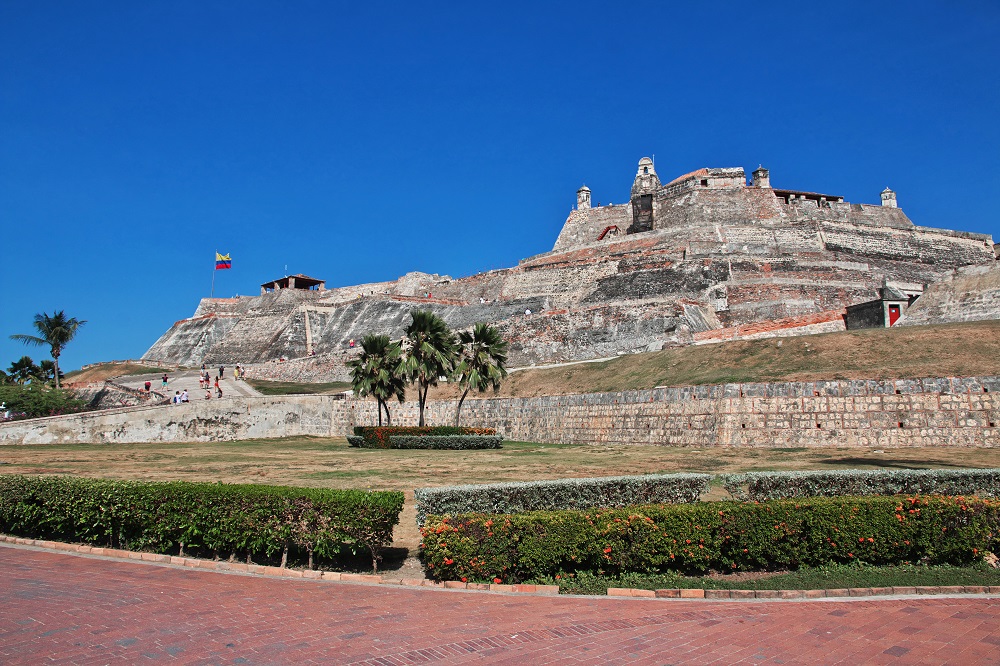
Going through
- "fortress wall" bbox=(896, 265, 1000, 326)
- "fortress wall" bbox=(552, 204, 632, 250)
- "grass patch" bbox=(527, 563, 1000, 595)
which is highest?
"fortress wall" bbox=(552, 204, 632, 250)

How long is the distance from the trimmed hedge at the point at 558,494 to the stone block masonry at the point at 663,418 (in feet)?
38.6

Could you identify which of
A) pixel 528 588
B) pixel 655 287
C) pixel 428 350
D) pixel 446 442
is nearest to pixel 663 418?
pixel 446 442

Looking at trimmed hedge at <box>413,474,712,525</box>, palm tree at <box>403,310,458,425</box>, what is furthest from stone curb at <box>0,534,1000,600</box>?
palm tree at <box>403,310,458,425</box>

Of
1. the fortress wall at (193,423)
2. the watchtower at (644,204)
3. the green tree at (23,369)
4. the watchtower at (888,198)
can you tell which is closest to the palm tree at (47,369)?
the green tree at (23,369)

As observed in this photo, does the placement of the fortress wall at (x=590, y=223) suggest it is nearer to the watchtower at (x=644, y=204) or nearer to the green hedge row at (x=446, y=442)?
the watchtower at (x=644, y=204)

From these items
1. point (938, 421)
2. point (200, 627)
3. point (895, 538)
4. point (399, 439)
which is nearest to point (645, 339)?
point (399, 439)

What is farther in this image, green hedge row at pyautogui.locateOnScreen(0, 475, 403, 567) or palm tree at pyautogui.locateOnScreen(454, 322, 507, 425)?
palm tree at pyautogui.locateOnScreen(454, 322, 507, 425)

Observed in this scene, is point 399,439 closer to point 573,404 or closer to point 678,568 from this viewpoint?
point 573,404

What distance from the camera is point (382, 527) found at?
9062 mm

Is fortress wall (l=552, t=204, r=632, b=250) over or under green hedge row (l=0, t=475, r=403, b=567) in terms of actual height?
over

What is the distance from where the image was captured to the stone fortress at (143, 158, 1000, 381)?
4066 cm

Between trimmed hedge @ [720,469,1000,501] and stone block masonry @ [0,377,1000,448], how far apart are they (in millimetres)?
9359

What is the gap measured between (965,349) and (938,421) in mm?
4007

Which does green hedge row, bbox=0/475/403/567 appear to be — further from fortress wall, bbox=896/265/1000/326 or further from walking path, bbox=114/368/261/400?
walking path, bbox=114/368/261/400
